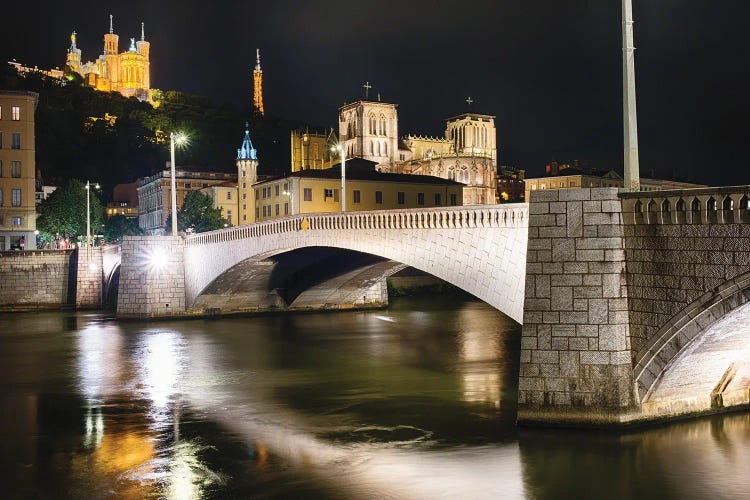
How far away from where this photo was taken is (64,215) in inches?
2317

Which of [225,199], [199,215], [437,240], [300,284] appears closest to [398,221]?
[437,240]

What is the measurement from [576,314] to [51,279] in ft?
123

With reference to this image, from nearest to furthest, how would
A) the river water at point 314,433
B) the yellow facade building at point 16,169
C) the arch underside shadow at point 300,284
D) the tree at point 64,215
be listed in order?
the river water at point 314,433 < the arch underside shadow at point 300,284 < the yellow facade building at point 16,169 < the tree at point 64,215

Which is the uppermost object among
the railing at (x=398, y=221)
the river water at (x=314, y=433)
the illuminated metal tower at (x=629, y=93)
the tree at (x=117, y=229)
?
the tree at (x=117, y=229)

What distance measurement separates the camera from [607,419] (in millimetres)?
12945

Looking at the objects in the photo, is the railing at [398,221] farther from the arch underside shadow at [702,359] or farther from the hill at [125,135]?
the hill at [125,135]

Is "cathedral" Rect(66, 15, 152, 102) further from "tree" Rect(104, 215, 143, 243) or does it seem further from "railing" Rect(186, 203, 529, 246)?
"railing" Rect(186, 203, 529, 246)

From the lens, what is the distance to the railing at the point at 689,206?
436 inches

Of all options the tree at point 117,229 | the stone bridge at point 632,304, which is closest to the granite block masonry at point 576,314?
the stone bridge at point 632,304

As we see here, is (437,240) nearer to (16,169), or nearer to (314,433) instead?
(314,433)

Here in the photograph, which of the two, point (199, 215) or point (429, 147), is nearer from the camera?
point (199, 215)

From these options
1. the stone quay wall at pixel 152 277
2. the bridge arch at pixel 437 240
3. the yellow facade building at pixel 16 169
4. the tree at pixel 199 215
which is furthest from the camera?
the tree at pixel 199 215

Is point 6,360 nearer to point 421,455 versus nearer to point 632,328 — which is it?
point 421,455

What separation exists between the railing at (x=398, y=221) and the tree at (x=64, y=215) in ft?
96.0
